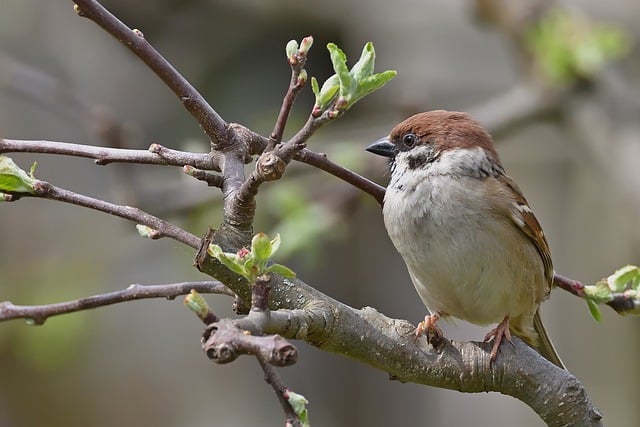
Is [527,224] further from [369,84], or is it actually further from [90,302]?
[90,302]

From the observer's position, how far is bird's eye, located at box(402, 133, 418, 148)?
Result: 266cm

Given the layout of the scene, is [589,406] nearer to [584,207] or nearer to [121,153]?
[121,153]

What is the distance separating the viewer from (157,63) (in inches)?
57.4

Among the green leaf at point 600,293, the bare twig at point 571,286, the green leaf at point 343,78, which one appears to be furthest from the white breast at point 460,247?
the green leaf at point 343,78

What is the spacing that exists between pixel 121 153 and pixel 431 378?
73 cm

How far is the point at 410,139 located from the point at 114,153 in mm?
1311

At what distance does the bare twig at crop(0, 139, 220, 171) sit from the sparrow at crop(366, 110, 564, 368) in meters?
0.83

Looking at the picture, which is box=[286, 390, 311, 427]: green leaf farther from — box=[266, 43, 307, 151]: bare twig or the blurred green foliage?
the blurred green foliage

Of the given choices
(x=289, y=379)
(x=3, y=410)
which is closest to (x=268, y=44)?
(x=289, y=379)

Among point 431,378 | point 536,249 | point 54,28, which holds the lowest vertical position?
point 431,378

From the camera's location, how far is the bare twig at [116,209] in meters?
1.49

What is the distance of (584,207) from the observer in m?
5.61

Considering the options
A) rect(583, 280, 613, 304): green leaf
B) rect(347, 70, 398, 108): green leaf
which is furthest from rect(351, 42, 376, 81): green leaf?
rect(583, 280, 613, 304): green leaf

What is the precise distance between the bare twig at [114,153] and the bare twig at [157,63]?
0.14 feet
